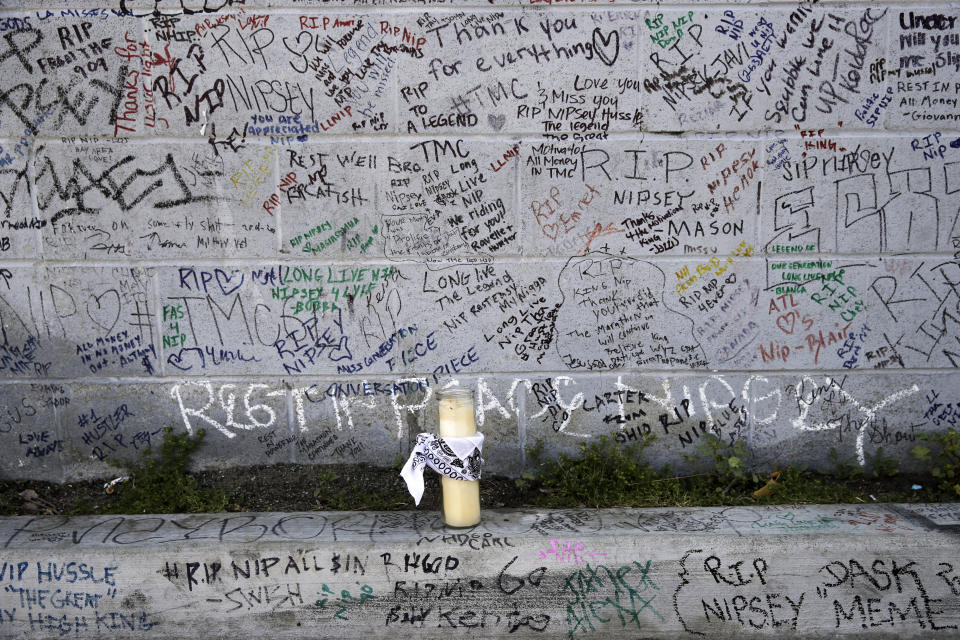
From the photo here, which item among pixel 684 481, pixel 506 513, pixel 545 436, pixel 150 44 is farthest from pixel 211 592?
pixel 150 44

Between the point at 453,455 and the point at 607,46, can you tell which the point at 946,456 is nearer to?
the point at 453,455

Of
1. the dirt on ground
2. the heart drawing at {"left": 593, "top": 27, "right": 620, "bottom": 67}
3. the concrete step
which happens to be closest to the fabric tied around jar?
the concrete step

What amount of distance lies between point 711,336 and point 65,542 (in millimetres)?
3369

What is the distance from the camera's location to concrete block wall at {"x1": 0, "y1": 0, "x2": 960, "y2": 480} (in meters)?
3.91

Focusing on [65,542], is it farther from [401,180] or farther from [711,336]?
[711,336]

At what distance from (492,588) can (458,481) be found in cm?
50

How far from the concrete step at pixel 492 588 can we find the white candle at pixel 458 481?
7.9 inches

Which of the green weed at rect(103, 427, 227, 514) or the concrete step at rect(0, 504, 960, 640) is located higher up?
the green weed at rect(103, 427, 227, 514)

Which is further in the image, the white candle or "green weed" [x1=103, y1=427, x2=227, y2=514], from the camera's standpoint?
"green weed" [x1=103, y1=427, x2=227, y2=514]

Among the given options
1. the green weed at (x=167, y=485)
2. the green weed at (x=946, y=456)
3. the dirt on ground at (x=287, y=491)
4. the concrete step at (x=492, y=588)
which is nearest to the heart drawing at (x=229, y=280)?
the green weed at (x=167, y=485)

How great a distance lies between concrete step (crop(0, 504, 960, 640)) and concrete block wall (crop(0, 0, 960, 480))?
35.6 inches

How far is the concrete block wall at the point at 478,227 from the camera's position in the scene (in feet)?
12.8

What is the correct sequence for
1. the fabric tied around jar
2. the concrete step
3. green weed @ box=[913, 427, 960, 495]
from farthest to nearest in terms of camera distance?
green weed @ box=[913, 427, 960, 495] < the fabric tied around jar < the concrete step

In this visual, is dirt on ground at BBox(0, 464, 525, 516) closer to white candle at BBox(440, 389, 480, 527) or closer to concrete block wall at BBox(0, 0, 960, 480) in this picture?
concrete block wall at BBox(0, 0, 960, 480)
